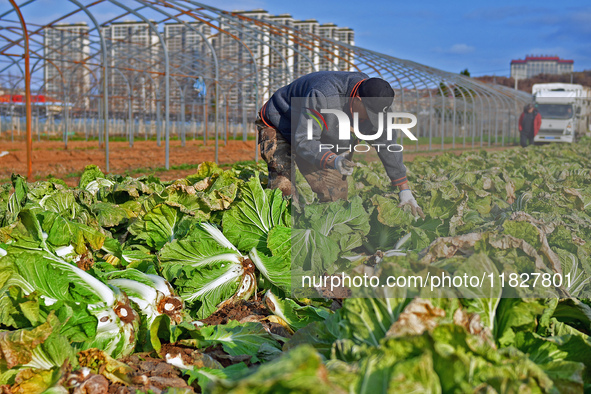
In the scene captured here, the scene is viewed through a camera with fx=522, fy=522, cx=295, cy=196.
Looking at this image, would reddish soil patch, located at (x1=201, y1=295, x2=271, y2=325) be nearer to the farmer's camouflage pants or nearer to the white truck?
the farmer's camouflage pants

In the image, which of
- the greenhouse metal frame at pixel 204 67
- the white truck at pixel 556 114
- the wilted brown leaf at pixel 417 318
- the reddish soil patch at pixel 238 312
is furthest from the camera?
the white truck at pixel 556 114

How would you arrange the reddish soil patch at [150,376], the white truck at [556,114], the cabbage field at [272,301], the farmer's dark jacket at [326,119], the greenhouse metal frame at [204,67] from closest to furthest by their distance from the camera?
the cabbage field at [272,301], the reddish soil patch at [150,376], the farmer's dark jacket at [326,119], the greenhouse metal frame at [204,67], the white truck at [556,114]

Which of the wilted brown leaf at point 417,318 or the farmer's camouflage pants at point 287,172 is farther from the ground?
the farmer's camouflage pants at point 287,172

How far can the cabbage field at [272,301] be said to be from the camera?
1.61 meters

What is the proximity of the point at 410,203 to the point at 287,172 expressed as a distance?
132cm

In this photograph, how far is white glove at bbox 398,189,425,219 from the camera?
13.9ft

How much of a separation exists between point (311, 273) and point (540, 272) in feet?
4.47

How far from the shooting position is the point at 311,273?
339 centimetres

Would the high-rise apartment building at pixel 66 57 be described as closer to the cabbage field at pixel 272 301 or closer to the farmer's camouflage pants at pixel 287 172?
the farmer's camouflage pants at pixel 287 172

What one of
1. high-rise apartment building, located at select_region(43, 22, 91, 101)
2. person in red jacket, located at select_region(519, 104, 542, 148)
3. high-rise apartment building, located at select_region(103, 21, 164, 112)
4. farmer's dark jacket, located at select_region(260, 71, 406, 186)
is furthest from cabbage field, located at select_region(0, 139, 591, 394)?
person in red jacket, located at select_region(519, 104, 542, 148)

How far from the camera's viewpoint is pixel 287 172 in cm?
505

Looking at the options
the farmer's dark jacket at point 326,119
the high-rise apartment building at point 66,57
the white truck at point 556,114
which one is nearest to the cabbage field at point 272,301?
the farmer's dark jacket at point 326,119

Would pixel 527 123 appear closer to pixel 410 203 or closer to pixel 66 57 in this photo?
pixel 410 203

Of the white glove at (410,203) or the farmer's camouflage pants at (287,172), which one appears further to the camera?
the farmer's camouflage pants at (287,172)
